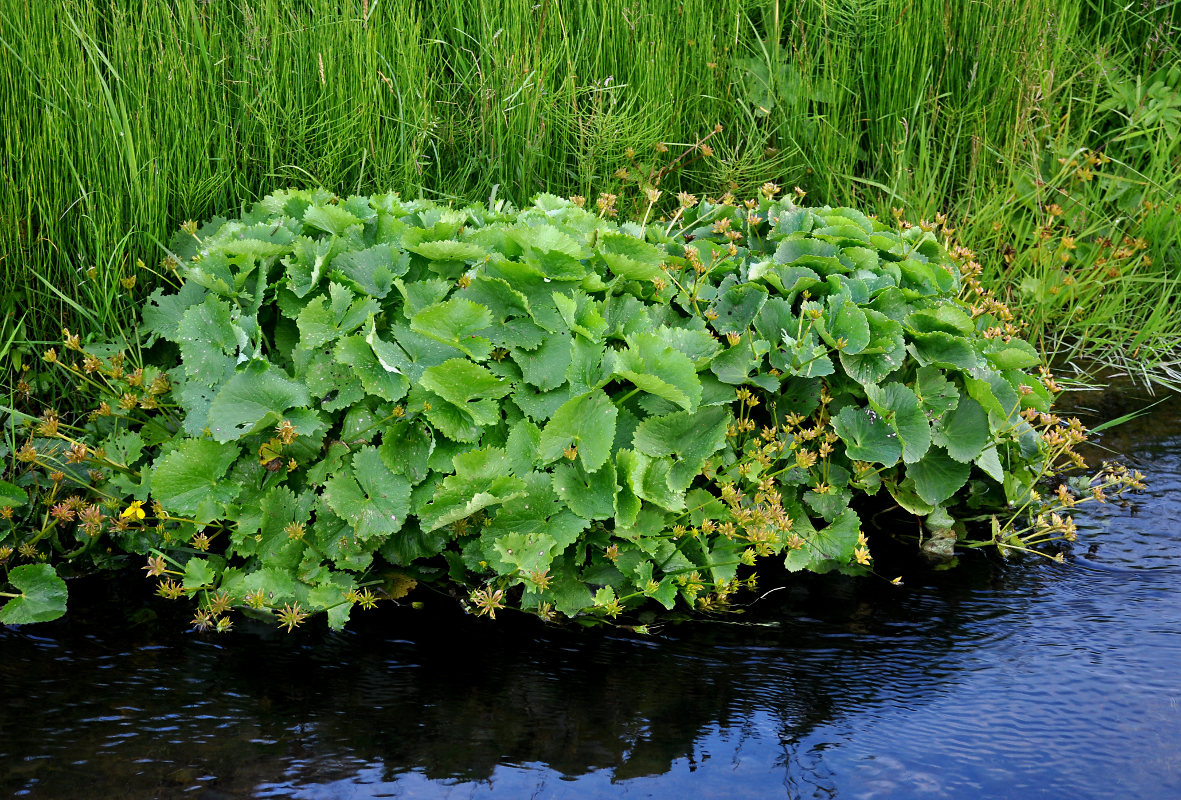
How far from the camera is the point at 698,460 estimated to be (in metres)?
2.39

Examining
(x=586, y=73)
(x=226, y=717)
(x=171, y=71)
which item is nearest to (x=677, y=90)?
(x=586, y=73)

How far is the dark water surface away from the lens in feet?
6.10

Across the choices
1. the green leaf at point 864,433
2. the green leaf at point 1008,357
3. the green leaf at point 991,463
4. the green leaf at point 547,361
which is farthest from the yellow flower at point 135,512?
the green leaf at point 1008,357

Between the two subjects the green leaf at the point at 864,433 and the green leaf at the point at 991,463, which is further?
the green leaf at the point at 991,463

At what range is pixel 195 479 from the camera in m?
2.31

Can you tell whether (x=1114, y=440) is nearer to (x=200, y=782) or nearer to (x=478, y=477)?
(x=478, y=477)

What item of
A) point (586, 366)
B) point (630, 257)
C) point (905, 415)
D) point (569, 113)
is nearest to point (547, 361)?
point (586, 366)

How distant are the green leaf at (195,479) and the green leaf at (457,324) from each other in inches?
22.4

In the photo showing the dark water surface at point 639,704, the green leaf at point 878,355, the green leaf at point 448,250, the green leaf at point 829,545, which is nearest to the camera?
the dark water surface at point 639,704

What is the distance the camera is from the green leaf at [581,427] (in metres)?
2.25

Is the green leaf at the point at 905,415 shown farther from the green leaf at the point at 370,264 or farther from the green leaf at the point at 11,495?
the green leaf at the point at 11,495

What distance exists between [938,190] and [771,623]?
2.46 m

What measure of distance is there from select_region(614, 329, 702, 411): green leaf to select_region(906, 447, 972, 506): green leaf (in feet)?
2.51

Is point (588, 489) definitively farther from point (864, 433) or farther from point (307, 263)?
point (307, 263)
